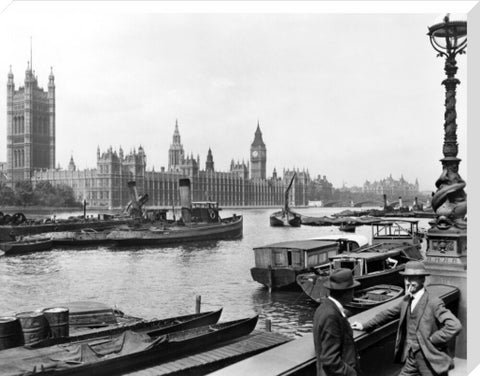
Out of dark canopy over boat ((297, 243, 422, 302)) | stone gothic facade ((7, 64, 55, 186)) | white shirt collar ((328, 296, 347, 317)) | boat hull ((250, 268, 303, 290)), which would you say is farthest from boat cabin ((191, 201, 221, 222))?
white shirt collar ((328, 296, 347, 317))

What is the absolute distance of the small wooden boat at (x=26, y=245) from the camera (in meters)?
19.7

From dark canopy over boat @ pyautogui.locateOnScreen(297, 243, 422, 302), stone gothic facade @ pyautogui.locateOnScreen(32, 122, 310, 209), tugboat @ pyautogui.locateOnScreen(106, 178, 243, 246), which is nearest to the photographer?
dark canopy over boat @ pyautogui.locateOnScreen(297, 243, 422, 302)

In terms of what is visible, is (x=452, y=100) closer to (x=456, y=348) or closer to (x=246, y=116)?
(x=456, y=348)

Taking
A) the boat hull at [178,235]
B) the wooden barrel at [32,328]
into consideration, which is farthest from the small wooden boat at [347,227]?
the wooden barrel at [32,328]

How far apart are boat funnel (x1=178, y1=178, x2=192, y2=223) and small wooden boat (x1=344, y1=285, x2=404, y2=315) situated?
16162 millimetres

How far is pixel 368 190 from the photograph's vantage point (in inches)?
448

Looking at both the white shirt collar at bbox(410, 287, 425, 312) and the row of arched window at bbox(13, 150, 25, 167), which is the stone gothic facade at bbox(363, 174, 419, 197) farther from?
the row of arched window at bbox(13, 150, 25, 167)

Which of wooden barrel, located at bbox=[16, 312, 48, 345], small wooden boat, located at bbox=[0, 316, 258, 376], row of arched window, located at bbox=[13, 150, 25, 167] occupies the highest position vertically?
row of arched window, located at bbox=[13, 150, 25, 167]

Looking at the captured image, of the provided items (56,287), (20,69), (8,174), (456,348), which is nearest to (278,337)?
(456,348)

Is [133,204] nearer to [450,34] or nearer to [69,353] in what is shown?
[69,353]

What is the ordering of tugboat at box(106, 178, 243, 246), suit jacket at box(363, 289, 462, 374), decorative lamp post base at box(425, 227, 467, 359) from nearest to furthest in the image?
suit jacket at box(363, 289, 462, 374) < decorative lamp post base at box(425, 227, 467, 359) < tugboat at box(106, 178, 243, 246)

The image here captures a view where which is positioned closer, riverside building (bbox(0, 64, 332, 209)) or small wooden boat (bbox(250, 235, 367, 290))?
small wooden boat (bbox(250, 235, 367, 290))

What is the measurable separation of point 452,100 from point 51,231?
25772 millimetres

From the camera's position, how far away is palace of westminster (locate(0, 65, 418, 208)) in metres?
12.4
